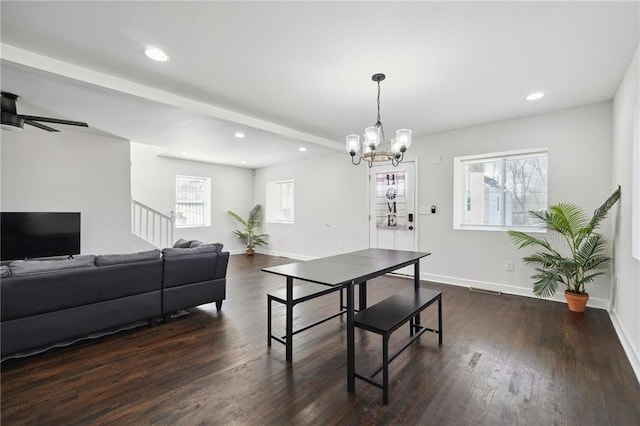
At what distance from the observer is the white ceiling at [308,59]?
78.0 inches

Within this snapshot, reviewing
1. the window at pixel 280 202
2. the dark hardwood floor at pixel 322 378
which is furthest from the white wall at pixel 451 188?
the dark hardwood floor at pixel 322 378

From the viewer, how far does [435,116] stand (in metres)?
4.05

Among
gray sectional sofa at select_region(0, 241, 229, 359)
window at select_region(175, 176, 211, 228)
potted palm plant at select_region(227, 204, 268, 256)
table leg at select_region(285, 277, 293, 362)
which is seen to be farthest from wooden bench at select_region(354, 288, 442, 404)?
window at select_region(175, 176, 211, 228)

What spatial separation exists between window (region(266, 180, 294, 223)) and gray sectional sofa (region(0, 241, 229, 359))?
437 cm

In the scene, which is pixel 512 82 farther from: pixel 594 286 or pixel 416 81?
pixel 594 286

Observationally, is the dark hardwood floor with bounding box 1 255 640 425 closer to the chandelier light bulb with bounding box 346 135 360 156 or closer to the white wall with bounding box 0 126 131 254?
the chandelier light bulb with bounding box 346 135 360 156

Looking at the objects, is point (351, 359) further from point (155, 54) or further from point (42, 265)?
point (155, 54)

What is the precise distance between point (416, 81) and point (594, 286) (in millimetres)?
3411

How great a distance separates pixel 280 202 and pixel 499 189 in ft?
17.6

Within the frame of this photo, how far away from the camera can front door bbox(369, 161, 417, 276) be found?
17.0 feet

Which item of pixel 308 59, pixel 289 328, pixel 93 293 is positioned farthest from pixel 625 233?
pixel 93 293

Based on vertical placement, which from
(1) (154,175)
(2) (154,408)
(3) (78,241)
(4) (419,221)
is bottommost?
(2) (154,408)

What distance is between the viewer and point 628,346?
245 cm

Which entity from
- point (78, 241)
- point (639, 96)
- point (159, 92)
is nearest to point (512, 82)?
point (639, 96)
